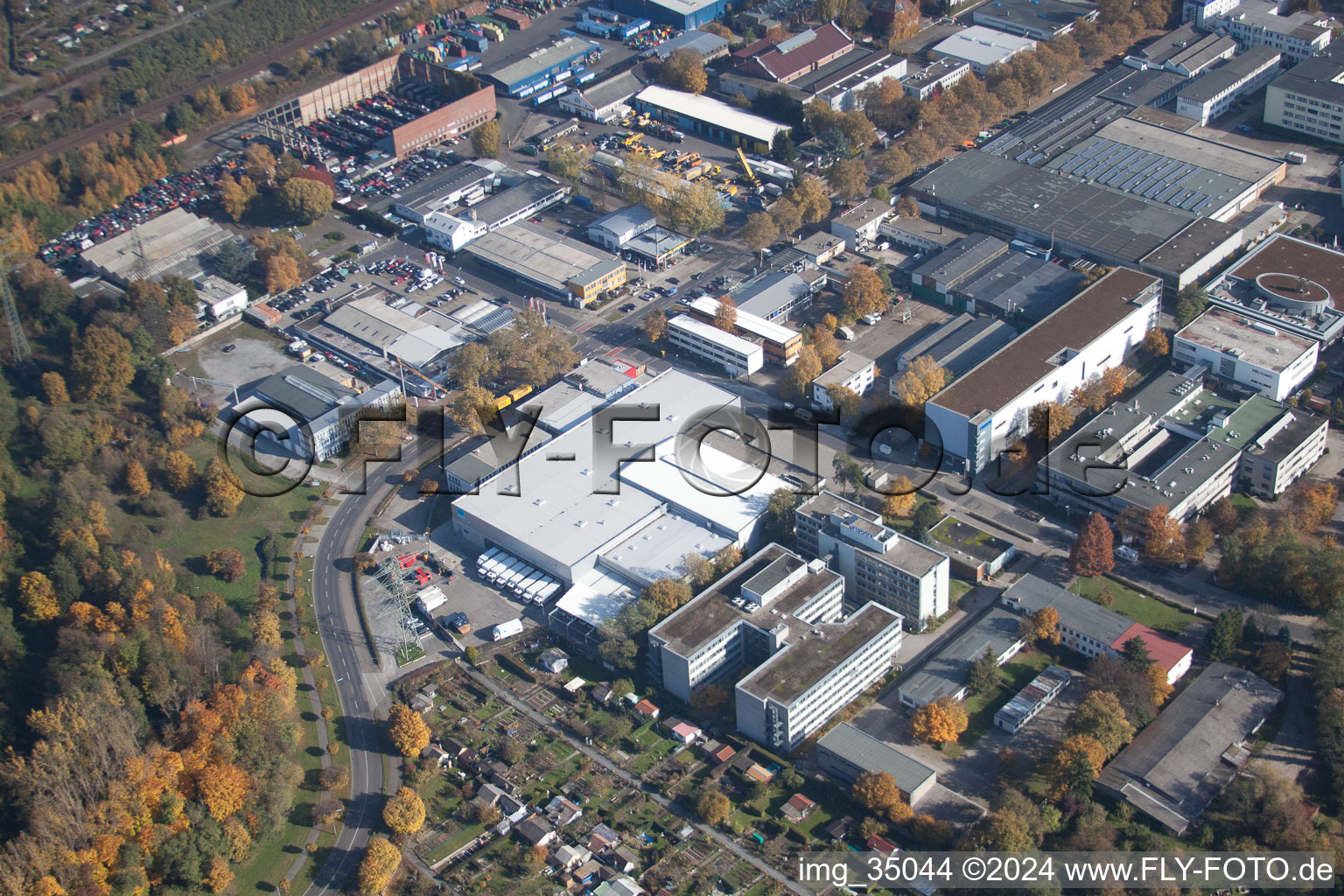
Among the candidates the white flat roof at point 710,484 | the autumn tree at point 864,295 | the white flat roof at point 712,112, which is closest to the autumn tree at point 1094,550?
the white flat roof at point 710,484

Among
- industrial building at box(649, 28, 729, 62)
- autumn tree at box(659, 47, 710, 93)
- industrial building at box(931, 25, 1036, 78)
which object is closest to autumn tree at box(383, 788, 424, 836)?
autumn tree at box(659, 47, 710, 93)

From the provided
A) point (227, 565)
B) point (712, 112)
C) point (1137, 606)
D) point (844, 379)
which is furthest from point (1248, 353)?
point (227, 565)

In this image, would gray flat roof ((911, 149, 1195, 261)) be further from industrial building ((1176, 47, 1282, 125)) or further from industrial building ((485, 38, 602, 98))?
industrial building ((485, 38, 602, 98))

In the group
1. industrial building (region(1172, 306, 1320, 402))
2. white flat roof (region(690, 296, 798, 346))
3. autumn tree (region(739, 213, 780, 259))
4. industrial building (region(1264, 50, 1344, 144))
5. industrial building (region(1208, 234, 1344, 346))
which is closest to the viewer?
industrial building (region(1172, 306, 1320, 402))

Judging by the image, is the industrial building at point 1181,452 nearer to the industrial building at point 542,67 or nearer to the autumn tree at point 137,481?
the autumn tree at point 137,481

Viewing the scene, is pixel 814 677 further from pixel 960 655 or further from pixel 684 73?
pixel 684 73

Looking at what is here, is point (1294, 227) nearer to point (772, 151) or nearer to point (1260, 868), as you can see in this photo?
point (772, 151)

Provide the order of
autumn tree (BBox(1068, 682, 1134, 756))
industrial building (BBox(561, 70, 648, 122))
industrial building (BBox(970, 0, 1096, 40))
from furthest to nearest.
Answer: industrial building (BBox(970, 0, 1096, 40)) < industrial building (BBox(561, 70, 648, 122)) < autumn tree (BBox(1068, 682, 1134, 756))
